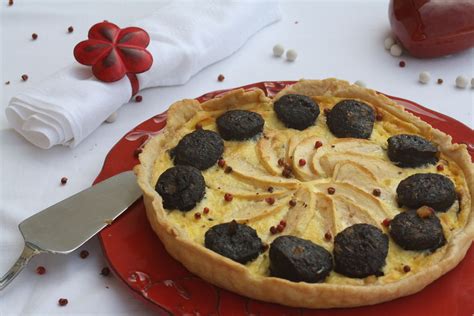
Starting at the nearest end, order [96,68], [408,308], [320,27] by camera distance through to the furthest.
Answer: [408,308], [96,68], [320,27]

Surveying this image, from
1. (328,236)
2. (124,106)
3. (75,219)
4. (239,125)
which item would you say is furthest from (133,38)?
(328,236)

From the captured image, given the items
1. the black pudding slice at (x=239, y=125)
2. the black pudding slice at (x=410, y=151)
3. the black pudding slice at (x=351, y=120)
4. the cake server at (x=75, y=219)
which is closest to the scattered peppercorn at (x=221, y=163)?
the black pudding slice at (x=239, y=125)

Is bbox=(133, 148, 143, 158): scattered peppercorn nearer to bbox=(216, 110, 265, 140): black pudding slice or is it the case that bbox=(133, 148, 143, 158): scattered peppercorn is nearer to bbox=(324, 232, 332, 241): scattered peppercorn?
bbox=(216, 110, 265, 140): black pudding slice

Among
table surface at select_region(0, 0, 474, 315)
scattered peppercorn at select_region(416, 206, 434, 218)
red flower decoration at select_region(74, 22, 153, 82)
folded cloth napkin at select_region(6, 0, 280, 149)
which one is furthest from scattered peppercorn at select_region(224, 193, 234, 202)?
red flower decoration at select_region(74, 22, 153, 82)

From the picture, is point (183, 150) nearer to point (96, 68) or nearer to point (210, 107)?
point (210, 107)

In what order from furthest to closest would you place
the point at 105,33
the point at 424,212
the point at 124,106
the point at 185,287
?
the point at 124,106 → the point at 105,33 → the point at 424,212 → the point at 185,287

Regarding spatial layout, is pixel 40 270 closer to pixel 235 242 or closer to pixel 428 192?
pixel 235 242

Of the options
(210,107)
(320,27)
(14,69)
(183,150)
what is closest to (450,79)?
(320,27)
